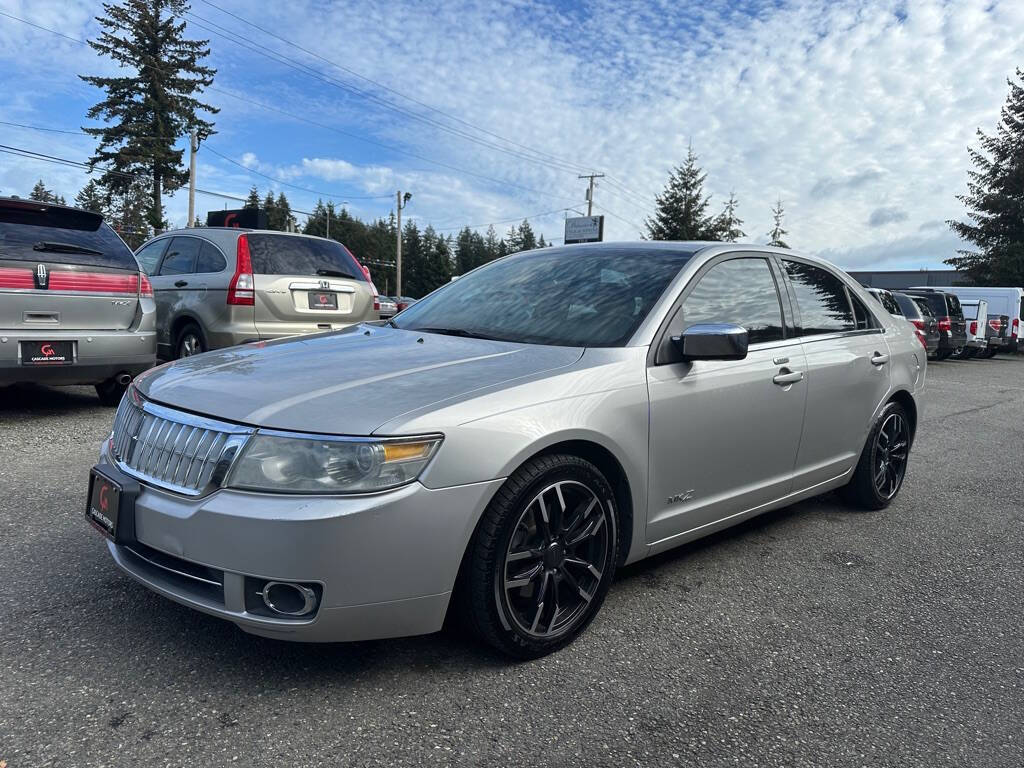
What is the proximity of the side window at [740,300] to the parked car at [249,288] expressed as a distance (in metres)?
4.62

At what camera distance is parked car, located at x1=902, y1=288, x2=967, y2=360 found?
63.7 feet

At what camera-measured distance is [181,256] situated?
26.8ft

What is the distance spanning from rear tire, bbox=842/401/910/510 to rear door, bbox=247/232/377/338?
526 centimetres

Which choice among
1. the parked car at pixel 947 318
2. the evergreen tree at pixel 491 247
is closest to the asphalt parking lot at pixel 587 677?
the parked car at pixel 947 318

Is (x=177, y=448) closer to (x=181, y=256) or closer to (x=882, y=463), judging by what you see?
(x=882, y=463)

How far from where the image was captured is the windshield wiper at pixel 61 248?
18.3ft

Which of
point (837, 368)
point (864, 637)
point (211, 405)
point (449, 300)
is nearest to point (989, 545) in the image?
point (837, 368)

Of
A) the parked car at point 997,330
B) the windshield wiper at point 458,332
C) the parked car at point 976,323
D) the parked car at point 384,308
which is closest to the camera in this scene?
the windshield wiper at point 458,332

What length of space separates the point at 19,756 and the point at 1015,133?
1863 inches

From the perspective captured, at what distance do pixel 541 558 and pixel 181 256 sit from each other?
275 inches

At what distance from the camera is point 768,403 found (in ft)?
11.2

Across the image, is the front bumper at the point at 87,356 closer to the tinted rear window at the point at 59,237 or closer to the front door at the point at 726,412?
the tinted rear window at the point at 59,237

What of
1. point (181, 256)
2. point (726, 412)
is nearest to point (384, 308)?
point (181, 256)

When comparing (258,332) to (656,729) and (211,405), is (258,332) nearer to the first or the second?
(211,405)
